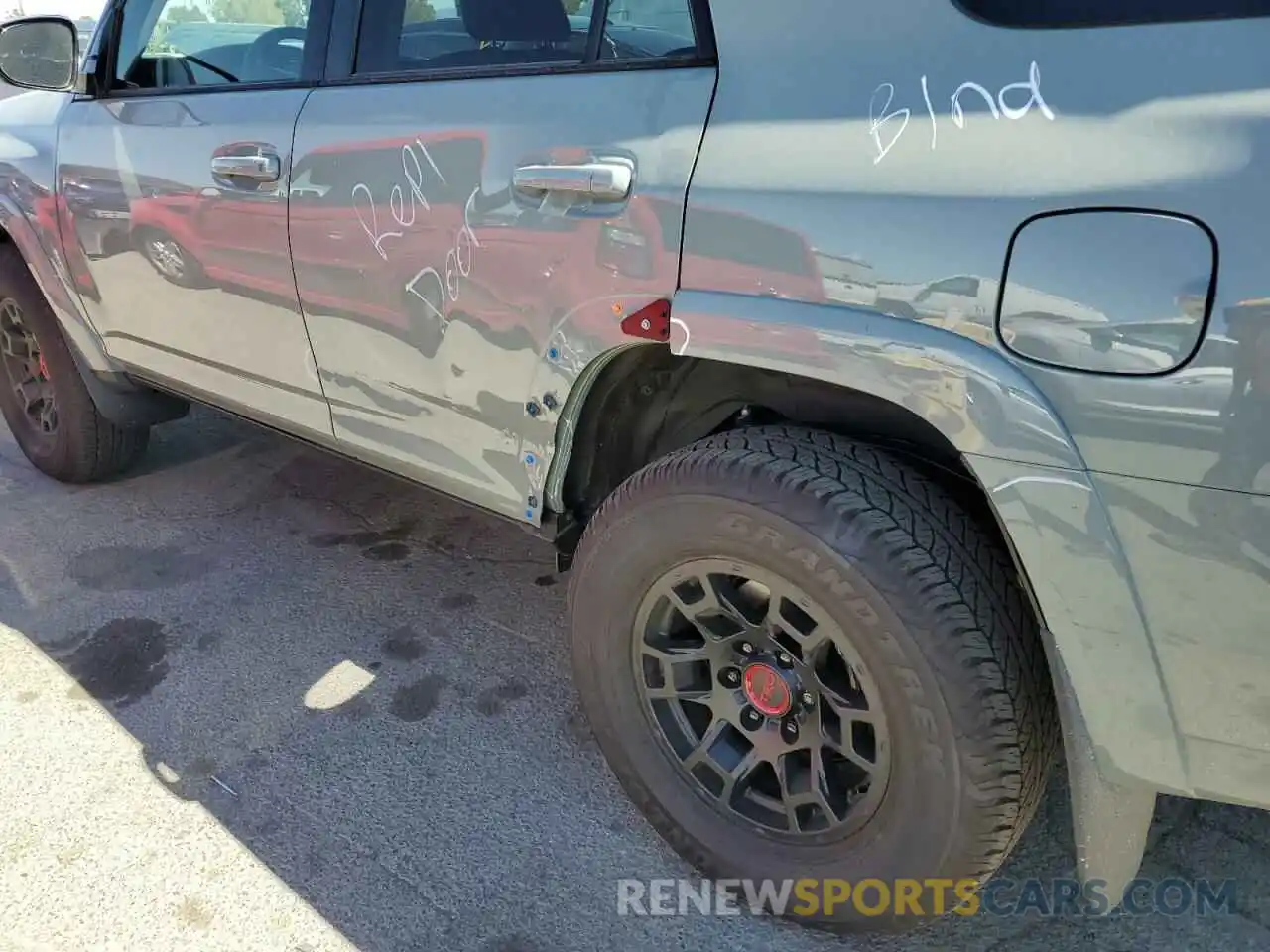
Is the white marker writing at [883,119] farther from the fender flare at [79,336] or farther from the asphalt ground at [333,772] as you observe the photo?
the fender flare at [79,336]

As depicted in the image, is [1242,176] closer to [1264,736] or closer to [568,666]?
[1264,736]

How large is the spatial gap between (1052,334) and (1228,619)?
428 millimetres

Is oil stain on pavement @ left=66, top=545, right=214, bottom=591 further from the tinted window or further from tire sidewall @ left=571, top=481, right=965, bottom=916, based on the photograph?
the tinted window

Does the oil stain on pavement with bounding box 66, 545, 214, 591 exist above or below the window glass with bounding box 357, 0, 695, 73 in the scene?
below

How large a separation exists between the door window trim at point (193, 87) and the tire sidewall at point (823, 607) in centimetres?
129

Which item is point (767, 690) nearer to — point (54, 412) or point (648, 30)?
point (648, 30)

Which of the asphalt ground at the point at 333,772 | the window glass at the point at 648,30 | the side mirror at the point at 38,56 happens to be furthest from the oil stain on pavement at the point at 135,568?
the window glass at the point at 648,30

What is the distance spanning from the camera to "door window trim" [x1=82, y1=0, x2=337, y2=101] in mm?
2314

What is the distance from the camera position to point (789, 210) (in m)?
1.54

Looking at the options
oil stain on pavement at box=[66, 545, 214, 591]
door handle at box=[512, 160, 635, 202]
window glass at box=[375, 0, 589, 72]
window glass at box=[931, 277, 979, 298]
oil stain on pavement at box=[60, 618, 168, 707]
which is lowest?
oil stain on pavement at box=[66, 545, 214, 591]

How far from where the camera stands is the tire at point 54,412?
11.5 feet

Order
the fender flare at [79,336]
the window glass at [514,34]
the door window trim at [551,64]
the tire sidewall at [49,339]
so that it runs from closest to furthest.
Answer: the door window trim at [551,64] < the window glass at [514,34] < the fender flare at [79,336] < the tire sidewall at [49,339]
